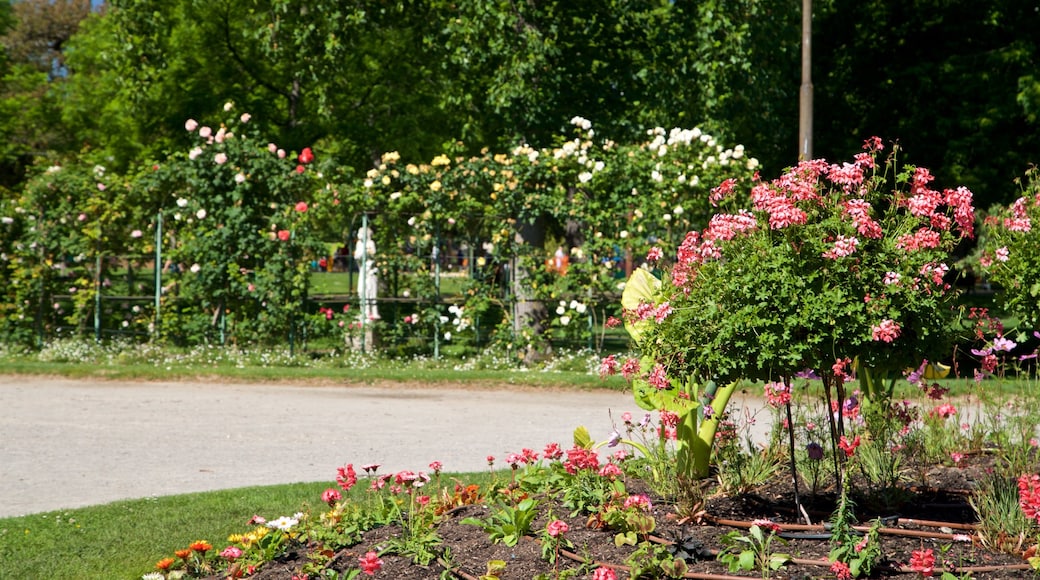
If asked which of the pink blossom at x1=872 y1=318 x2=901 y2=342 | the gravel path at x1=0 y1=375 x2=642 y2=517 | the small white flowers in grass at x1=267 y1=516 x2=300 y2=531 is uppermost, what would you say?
the pink blossom at x1=872 y1=318 x2=901 y2=342

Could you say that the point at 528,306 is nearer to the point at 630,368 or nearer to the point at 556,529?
the point at 630,368

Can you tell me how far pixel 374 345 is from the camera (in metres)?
14.8

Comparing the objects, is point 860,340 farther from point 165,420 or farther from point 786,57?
point 786,57

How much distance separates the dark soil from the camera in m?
4.08

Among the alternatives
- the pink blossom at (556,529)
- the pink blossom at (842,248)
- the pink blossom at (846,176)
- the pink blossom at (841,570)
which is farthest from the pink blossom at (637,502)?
the pink blossom at (846,176)

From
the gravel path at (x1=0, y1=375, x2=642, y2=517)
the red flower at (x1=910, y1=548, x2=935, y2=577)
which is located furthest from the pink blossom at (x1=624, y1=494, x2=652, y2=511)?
the gravel path at (x1=0, y1=375, x2=642, y2=517)

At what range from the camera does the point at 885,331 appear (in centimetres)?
402

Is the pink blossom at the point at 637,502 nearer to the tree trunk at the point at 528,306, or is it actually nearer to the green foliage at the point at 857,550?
the green foliage at the point at 857,550

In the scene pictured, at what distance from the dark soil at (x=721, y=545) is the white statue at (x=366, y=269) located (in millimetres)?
9595

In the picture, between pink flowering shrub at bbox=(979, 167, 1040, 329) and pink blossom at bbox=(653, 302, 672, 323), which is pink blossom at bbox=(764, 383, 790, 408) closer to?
pink blossom at bbox=(653, 302, 672, 323)

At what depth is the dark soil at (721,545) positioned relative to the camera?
4.08 meters

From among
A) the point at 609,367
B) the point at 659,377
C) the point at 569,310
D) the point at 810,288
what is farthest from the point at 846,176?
the point at 569,310

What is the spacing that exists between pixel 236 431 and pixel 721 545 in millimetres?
5843

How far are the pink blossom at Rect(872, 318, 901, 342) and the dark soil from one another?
86 cm
